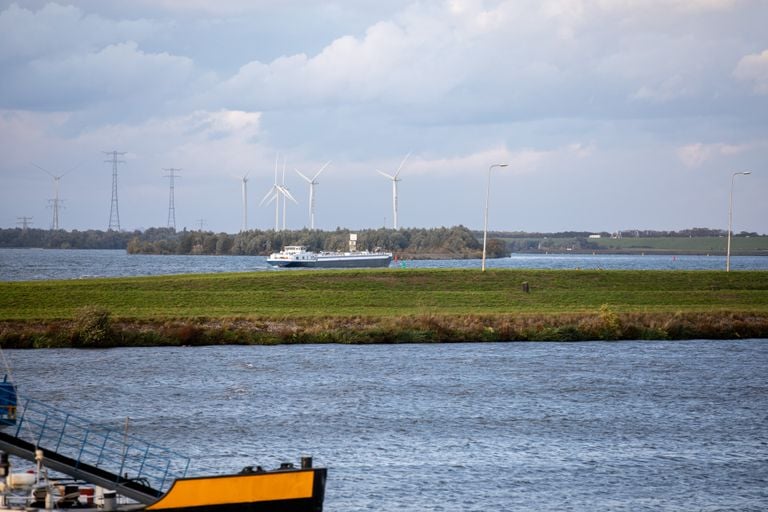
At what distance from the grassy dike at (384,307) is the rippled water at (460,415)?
6.95ft

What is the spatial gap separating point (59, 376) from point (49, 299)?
2770cm

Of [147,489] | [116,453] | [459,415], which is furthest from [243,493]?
[459,415]

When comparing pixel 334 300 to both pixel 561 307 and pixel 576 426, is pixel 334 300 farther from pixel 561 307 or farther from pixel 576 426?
pixel 576 426

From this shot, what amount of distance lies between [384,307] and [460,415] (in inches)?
1503

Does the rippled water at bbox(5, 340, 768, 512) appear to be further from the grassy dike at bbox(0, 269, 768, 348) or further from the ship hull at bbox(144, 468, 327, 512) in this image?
the ship hull at bbox(144, 468, 327, 512)

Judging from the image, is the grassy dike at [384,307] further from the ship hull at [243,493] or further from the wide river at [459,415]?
the ship hull at [243,493]

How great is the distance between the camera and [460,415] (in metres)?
44.2

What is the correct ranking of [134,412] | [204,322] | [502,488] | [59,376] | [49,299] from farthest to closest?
1. [49,299]
2. [204,322]
3. [59,376]
4. [134,412]
5. [502,488]

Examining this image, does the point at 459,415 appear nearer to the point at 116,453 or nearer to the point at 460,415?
the point at 460,415

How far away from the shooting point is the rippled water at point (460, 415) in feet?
105

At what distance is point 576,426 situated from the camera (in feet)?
138

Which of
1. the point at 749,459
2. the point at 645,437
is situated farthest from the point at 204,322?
the point at 749,459

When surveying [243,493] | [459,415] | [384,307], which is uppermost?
[384,307]

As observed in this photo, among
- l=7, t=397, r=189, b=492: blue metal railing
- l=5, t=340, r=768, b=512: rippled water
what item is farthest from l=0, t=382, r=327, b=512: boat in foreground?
l=5, t=340, r=768, b=512: rippled water
